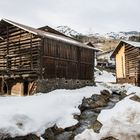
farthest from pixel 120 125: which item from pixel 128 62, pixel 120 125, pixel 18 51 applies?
pixel 128 62

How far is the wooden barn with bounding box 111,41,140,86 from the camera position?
37531 mm

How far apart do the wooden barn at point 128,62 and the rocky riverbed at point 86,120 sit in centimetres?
925

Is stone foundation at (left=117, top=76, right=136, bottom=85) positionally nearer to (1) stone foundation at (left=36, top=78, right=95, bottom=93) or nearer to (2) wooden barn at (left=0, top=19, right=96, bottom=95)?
(1) stone foundation at (left=36, top=78, right=95, bottom=93)

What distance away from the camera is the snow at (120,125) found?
15555mm

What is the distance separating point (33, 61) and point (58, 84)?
345 cm

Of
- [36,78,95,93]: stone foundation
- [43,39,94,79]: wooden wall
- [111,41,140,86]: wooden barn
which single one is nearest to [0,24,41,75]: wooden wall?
[43,39,94,79]: wooden wall

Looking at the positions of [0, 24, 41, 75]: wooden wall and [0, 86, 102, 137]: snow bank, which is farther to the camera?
[0, 24, 41, 75]: wooden wall

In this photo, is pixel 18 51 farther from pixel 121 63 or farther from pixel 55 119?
pixel 121 63

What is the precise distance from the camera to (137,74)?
37.5m

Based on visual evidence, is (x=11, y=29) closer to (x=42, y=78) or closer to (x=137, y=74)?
(x=42, y=78)

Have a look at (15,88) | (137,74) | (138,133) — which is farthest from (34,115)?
(137,74)

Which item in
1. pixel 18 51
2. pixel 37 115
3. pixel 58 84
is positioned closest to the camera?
pixel 37 115

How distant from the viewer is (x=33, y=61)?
28.8 m

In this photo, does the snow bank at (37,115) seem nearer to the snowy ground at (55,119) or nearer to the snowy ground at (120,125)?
the snowy ground at (55,119)
